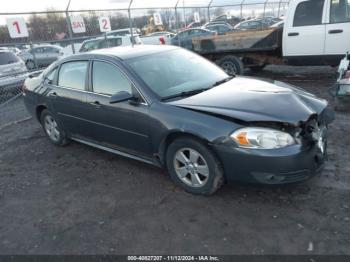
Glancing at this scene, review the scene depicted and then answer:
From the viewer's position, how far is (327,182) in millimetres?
3873

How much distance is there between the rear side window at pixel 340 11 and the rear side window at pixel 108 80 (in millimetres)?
5624

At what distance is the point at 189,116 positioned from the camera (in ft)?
11.8

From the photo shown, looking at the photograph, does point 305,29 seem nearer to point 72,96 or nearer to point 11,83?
→ point 72,96

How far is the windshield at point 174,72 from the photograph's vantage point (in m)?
4.15

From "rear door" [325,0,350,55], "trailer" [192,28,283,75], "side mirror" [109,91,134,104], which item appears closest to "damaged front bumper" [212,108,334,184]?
"side mirror" [109,91,134,104]

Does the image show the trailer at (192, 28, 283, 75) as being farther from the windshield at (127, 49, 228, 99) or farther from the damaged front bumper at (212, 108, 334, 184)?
the damaged front bumper at (212, 108, 334, 184)

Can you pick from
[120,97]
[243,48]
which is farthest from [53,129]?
[243,48]

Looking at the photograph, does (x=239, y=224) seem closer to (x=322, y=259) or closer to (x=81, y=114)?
(x=322, y=259)

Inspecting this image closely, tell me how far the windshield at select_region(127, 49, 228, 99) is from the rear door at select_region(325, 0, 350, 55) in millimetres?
4213

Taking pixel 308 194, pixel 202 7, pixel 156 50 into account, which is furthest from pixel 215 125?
pixel 202 7

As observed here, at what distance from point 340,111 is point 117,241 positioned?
4.73 m

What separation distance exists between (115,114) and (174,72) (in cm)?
93

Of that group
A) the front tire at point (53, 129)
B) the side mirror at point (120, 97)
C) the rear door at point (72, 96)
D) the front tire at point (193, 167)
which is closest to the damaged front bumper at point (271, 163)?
the front tire at point (193, 167)

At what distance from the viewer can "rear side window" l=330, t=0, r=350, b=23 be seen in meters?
7.47
